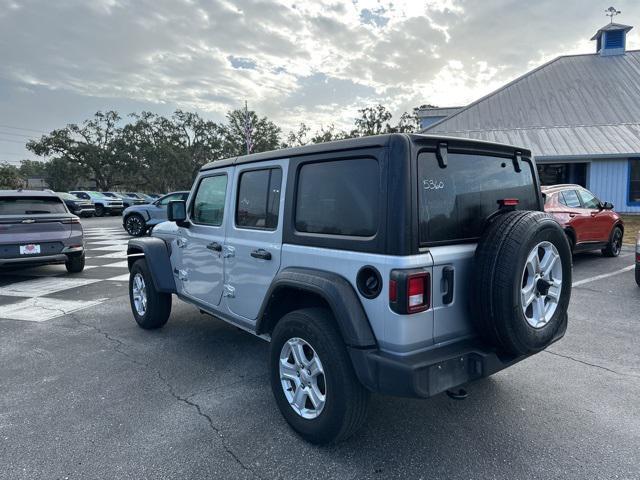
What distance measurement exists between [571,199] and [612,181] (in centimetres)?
1244

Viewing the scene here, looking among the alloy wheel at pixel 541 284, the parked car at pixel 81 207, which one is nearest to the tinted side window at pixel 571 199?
the alloy wheel at pixel 541 284

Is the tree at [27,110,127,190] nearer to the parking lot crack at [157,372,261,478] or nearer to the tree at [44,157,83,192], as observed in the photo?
the tree at [44,157,83,192]

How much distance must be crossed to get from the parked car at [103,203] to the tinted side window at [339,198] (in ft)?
96.0

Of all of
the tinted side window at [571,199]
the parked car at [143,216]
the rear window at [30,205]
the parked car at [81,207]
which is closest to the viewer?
the rear window at [30,205]

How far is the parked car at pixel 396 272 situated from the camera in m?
2.29

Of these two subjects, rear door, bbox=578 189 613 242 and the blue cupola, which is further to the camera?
the blue cupola

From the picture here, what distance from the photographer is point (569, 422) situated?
115 inches

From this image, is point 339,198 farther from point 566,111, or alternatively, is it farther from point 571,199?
point 566,111

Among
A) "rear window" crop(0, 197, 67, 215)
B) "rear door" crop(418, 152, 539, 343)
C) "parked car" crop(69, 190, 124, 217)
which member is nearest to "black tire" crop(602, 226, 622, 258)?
"rear door" crop(418, 152, 539, 343)

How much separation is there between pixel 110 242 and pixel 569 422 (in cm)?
1381

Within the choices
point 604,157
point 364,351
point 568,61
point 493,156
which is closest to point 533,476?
point 364,351

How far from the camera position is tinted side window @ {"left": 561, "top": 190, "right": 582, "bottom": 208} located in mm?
8203

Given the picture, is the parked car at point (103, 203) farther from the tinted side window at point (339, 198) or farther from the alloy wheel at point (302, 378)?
the alloy wheel at point (302, 378)

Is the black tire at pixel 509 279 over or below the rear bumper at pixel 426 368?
over
